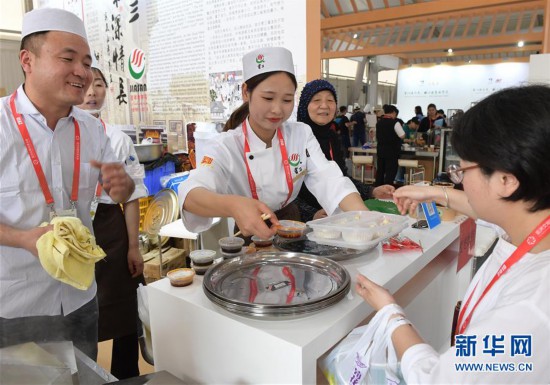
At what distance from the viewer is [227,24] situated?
3342 mm

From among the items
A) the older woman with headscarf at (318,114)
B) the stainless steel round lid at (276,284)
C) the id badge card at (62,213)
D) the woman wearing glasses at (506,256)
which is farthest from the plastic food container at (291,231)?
the older woman with headscarf at (318,114)

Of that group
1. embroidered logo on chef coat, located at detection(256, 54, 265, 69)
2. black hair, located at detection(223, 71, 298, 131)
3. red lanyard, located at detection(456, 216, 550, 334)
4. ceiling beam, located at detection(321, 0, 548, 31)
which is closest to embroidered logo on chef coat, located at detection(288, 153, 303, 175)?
black hair, located at detection(223, 71, 298, 131)

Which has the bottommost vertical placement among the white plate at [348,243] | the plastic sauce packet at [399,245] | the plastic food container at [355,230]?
the plastic sauce packet at [399,245]

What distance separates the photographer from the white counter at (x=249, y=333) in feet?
2.81

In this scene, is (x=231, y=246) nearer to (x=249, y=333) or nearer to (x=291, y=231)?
(x=291, y=231)

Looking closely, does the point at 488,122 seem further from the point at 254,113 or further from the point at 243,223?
the point at 254,113

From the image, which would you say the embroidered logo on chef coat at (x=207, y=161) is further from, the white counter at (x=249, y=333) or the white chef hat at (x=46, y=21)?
the white chef hat at (x=46, y=21)

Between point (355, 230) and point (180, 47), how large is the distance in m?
3.14

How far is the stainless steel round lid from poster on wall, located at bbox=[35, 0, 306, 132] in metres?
2.15

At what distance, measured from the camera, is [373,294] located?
96cm

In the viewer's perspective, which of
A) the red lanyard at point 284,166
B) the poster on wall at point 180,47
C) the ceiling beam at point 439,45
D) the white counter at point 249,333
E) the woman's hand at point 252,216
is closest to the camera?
the white counter at point 249,333

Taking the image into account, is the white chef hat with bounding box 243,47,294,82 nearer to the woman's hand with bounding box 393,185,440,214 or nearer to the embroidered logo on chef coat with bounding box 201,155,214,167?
the embroidered logo on chef coat with bounding box 201,155,214,167

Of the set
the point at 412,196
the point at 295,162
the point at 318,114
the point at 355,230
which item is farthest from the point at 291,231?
the point at 318,114

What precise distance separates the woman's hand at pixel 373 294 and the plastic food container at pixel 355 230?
0.22 metres
